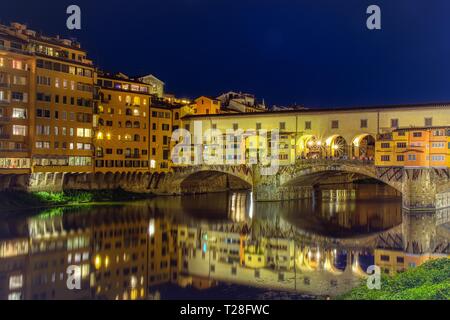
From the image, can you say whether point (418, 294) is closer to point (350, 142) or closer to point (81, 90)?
point (350, 142)

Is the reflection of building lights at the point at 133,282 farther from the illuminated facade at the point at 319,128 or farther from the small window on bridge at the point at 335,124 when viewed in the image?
the small window on bridge at the point at 335,124

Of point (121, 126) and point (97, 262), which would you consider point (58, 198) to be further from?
point (97, 262)

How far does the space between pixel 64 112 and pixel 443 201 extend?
3749 cm

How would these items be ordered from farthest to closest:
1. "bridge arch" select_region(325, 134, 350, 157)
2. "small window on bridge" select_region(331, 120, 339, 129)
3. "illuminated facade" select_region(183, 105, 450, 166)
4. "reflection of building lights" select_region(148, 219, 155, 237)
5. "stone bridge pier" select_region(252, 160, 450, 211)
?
"bridge arch" select_region(325, 134, 350, 157), "small window on bridge" select_region(331, 120, 339, 129), "illuminated facade" select_region(183, 105, 450, 166), "stone bridge pier" select_region(252, 160, 450, 211), "reflection of building lights" select_region(148, 219, 155, 237)

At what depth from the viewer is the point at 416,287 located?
56.2 ft

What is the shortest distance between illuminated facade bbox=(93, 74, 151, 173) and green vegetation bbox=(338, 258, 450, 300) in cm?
3933

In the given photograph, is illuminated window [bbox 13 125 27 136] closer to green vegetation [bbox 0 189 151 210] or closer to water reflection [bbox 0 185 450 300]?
green vegetation [bbox 0 189 151 210]

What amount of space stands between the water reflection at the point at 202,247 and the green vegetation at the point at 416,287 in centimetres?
208

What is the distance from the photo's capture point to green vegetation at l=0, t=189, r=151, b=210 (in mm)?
43469

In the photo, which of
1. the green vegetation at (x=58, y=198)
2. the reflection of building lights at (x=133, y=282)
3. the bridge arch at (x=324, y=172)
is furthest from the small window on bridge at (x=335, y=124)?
the reflection of building lights at (x=133, y=282)

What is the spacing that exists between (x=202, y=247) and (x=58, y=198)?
73.8ft

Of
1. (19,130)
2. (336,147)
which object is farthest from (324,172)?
(19,130)

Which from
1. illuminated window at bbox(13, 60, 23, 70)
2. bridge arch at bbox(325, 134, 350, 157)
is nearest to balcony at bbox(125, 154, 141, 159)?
illuminated window at bbox(13, 60, 23, 70)

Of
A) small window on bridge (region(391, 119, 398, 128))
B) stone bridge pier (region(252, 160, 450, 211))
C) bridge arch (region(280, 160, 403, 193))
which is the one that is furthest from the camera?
small window on bridge (region(391, 119, 398, 128))
